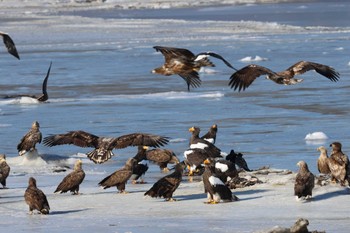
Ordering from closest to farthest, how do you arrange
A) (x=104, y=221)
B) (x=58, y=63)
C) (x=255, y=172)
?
(x=104, y=221), (x=255, y=172), (x=58, y=63)

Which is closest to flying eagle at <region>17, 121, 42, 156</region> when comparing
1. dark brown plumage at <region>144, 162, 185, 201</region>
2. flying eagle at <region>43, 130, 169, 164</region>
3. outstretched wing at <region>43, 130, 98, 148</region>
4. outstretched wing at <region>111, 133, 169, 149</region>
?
flying eagle at <region>43, 130, 169, 164</region>

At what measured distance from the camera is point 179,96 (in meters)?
21.4

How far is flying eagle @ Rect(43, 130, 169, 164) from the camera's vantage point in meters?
12.7

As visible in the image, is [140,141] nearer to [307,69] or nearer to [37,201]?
[307,69]

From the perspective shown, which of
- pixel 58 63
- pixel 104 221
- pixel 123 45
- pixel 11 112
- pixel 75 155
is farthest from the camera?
pixel 123 45

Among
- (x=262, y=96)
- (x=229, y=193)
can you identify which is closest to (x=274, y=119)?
(x=262, y=96)

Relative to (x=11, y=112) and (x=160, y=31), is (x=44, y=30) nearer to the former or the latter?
(x=160, y=31)

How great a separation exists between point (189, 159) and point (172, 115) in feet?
20.3

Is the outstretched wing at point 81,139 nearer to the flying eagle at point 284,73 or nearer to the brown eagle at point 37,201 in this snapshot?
the flying eagle at point 284,73

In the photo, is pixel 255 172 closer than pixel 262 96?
Yes

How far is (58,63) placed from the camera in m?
30.1

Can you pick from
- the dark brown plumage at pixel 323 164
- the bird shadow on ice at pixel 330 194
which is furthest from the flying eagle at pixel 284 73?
the bird shadow on ice at pixel 330 194

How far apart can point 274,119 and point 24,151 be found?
5350 millimetres

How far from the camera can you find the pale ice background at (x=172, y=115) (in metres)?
9.74
